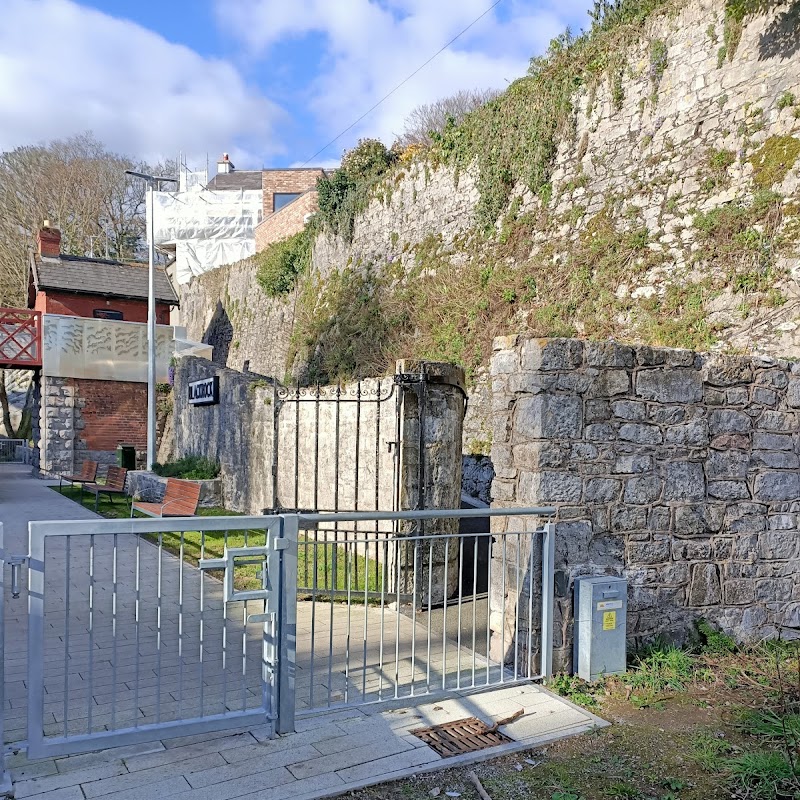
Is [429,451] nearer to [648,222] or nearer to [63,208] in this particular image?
[648,222]

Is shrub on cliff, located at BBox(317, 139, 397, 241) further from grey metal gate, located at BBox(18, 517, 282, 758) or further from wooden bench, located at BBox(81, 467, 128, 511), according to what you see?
grey metal gate, located at BBox(18, 517, 282, 758)

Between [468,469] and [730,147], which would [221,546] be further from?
[730,147]

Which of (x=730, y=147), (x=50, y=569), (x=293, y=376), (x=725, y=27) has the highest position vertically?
(x=725, y=27)

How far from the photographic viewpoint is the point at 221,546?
9.14 m

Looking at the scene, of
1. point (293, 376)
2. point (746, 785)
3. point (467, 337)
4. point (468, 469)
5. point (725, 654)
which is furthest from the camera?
point (293, 376)

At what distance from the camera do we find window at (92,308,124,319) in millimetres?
24609

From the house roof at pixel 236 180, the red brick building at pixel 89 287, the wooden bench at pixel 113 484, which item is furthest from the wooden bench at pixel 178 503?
the house roof at pixel 236 180

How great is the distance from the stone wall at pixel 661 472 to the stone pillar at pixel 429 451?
1.63 metres

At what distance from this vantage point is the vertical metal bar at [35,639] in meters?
3.29

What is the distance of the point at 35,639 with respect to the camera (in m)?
3.32

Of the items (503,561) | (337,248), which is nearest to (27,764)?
(503,561)

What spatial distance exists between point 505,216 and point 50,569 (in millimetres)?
10814

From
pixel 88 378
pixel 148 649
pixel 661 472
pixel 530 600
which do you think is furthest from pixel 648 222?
pixel 88 378

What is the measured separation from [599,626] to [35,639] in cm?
348
